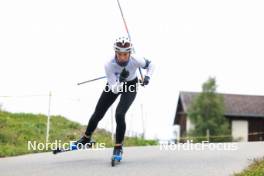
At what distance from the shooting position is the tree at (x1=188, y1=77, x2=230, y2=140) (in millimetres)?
54781

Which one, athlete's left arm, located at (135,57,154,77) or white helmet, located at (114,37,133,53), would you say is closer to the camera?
white helmet, located at (114,37,133,53)

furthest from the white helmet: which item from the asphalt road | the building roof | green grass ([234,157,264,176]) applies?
the building roof

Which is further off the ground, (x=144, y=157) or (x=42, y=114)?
(x=42, y=114)

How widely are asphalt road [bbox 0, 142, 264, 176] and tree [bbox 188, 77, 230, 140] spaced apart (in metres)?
41.3

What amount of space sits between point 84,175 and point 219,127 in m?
46.3

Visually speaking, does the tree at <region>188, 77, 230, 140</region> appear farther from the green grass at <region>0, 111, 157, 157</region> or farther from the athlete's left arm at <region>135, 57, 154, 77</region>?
the athlete's left arm at <region>135, 57, 154, 77</region>

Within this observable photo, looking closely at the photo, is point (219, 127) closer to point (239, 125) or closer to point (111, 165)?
point (239, 125)

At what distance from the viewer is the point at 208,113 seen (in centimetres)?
5675

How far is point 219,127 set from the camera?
55125mm

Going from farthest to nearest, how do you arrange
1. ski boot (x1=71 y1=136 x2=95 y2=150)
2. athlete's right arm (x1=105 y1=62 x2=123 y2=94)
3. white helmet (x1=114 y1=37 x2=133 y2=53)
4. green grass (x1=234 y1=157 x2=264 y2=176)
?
ski boot (x1=71 y1=136 x2=95 y2=150)
athlete's right arm (x1=105 y1=62 x2=123 y2=94)
white helmet (x1=114 y1=37 x2=133 y2=53)
green grass (x1=234 y1=157 x2=264 y2=176)

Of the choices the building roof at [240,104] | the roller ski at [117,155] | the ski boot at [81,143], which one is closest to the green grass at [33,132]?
the ski boot at [81,143]

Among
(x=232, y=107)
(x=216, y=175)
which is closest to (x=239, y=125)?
(x=232, y=107)

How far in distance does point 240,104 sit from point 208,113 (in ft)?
20.6

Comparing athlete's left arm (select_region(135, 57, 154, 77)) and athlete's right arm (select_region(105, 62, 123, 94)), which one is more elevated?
athlete's left arm (select_region(135, 57, 154, 77))
